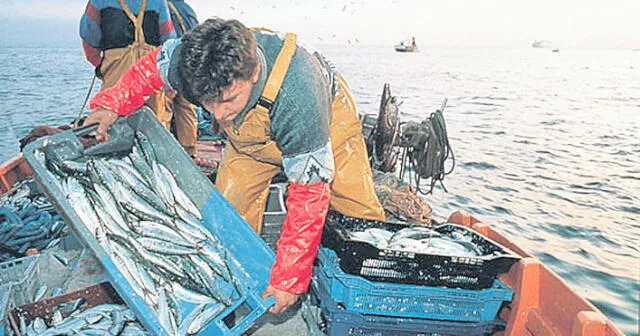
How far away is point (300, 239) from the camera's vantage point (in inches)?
100

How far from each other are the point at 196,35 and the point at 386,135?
471cm

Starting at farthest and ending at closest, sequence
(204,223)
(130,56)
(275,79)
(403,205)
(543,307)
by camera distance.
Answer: (130,56), (403,205), (543,307), (204,223), (275,79)

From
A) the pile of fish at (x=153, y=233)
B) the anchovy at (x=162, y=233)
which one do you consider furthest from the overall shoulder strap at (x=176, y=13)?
the anchovy at (x=162, y=233)

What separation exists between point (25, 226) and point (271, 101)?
336 centimetres

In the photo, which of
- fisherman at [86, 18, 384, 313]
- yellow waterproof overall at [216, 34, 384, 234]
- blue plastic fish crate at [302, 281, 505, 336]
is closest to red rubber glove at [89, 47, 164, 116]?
fisherman at [86, 18, 384, 313]

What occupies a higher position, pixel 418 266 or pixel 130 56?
pixel 130 56

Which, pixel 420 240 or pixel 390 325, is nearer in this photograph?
pixel 390 325

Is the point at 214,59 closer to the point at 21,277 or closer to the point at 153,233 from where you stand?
the point at 153,233

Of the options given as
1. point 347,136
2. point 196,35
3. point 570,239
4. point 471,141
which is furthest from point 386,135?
point 471,141

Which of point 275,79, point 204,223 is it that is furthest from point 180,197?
point 275,79

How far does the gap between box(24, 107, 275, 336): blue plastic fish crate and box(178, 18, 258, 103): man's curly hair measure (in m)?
0.94

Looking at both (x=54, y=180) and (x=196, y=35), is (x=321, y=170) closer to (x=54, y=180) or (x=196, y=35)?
(x=196, y=35)

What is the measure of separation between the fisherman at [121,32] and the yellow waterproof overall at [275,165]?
1977 millimetres

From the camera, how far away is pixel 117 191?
3047 millimetres
